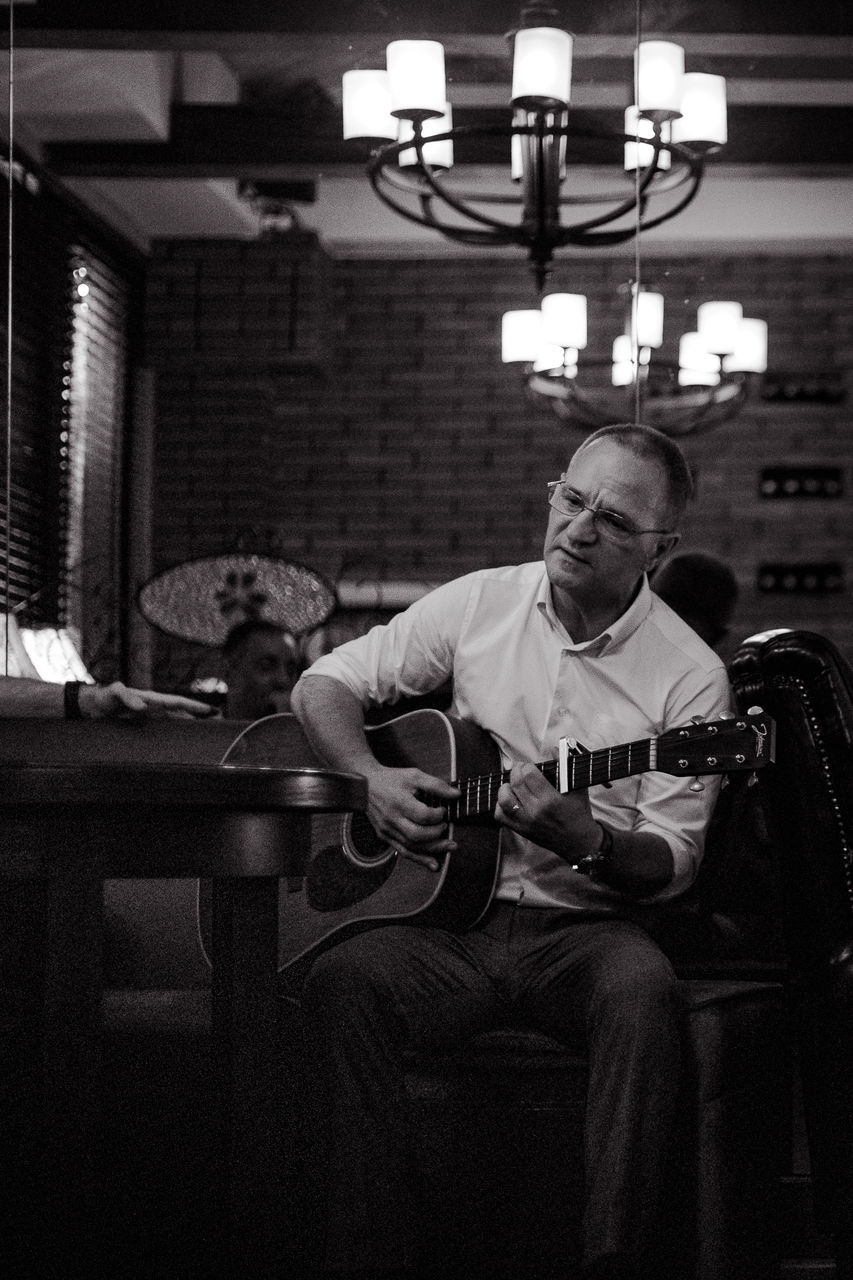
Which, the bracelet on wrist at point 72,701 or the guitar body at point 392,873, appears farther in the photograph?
the bracelet on wrist at point 72,701

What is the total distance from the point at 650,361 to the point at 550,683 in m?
1.95

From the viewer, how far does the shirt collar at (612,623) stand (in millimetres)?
2127

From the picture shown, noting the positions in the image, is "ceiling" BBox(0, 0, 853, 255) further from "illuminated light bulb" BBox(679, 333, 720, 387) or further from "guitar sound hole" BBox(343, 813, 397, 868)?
"guitar sound hole" BBox(343, 813, 397, 868)

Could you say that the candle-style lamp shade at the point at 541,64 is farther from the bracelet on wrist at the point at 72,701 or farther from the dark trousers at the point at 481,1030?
the dark trousers at the point at 481,1030

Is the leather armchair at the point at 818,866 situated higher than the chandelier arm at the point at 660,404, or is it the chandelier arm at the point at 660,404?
the chandelier arm at the point at 660,404

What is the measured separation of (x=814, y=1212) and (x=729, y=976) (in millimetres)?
336

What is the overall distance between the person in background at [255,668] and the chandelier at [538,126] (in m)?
1.14

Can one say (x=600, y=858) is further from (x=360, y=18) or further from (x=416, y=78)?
(x=360, y=18)

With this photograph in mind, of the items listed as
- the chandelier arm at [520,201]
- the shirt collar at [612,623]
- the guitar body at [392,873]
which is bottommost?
the guitar body at [392,873]

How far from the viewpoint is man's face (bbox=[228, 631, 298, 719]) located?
10.2ft

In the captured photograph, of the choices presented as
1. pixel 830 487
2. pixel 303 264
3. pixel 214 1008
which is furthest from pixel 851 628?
pixel 214 1008

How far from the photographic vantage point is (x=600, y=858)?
1.86 metres

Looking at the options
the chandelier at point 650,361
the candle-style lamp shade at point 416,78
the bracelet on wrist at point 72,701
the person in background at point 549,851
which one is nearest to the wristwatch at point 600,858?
the person in background at point 549,851

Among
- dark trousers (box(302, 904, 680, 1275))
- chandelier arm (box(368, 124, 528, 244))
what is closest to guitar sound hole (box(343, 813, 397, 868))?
dark trousers (box(302, 904, 680, 1275))
